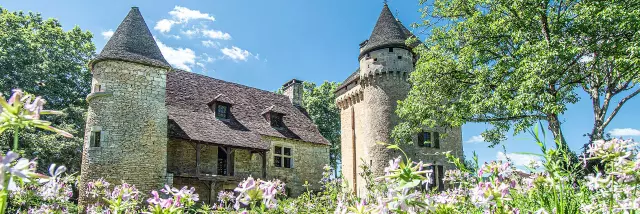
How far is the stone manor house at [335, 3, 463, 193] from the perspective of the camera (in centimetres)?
2459

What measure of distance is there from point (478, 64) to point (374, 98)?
10.3 meters

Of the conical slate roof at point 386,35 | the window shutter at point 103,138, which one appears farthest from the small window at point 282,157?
the conical slate roof at point 386,35

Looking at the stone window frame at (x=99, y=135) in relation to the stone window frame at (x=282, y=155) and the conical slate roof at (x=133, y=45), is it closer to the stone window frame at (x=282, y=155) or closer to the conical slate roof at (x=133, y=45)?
the conical slate roof at (x=133, y=45)

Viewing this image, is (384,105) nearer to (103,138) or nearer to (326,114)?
(326,114)

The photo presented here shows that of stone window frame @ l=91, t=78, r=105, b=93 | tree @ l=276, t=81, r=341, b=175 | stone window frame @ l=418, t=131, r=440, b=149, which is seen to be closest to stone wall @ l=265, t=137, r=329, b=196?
stone window frame @ l=418, t=131, r=440, b=149

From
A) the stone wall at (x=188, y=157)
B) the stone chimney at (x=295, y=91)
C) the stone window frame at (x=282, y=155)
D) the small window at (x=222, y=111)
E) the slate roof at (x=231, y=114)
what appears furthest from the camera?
the stone chimney at (x=295, y=91)

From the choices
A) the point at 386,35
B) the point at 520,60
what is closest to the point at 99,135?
the point at 520,60

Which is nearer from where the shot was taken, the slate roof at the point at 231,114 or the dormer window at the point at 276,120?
the slate roof at the point at 231,114

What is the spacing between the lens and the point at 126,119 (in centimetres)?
1538

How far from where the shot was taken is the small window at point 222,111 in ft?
65.2

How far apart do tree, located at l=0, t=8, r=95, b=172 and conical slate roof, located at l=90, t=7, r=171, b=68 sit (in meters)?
6.54

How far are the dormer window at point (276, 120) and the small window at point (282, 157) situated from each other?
1431 mm

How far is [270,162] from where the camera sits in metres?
19.9

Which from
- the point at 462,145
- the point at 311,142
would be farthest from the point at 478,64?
the point at 462,145
